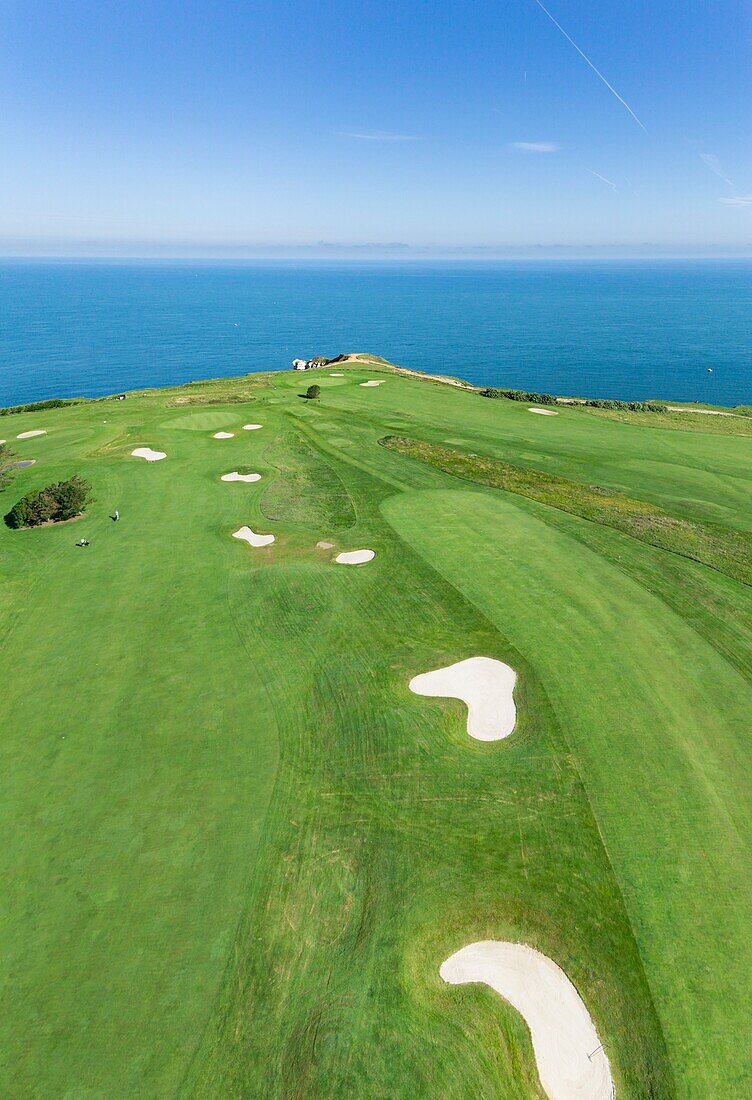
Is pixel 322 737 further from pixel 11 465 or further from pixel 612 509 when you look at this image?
pixel 11 465

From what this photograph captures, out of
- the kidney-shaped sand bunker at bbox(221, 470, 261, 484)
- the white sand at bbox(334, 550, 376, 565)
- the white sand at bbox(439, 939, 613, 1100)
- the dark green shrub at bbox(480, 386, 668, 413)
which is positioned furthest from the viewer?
the dark green shrub at bbox(480, 386, 668, 413)

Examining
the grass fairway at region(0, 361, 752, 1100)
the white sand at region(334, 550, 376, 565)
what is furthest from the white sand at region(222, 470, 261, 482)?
the white sand at region(334, 550, 376, 565)

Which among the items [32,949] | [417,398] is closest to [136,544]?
[32,949]

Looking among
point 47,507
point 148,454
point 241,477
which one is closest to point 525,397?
point 241,477

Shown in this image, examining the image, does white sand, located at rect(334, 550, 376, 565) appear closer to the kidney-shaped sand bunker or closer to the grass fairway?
the grass fairway

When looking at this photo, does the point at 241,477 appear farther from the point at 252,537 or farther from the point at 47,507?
the point at 47,507

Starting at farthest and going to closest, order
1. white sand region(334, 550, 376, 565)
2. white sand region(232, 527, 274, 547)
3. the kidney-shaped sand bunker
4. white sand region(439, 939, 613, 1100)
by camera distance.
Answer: the kidney-shaped sand bunker < white sand region(232, 527, 274, 547) < white sand region(334, 550, 376, 565) < white sand region(439, 939, 613, 1100)
